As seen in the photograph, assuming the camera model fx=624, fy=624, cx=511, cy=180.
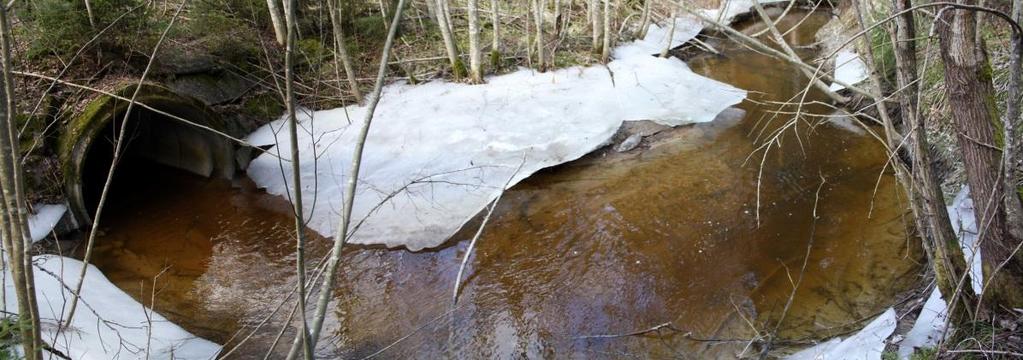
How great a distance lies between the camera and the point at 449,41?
814 centimetres

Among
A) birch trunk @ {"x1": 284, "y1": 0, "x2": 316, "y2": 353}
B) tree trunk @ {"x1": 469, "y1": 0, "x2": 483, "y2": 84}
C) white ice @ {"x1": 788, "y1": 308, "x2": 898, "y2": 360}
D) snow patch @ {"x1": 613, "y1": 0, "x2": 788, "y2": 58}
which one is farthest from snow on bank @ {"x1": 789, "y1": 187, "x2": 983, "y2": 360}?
snow patch @ {"x1": 613, "y1": 0, "x2": 788, "y2": 58}

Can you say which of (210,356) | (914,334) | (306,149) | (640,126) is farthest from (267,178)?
(914,334)

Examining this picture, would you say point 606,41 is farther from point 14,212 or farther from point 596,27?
point 14,212

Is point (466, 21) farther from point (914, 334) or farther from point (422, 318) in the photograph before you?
point (914, 334)

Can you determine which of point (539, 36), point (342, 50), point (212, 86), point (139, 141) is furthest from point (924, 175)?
point (139, 141)

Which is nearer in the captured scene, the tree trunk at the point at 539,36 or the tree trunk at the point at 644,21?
the tree trunk at the point at 539,36

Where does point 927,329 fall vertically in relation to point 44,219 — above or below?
below

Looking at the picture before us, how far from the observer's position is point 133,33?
660 cm

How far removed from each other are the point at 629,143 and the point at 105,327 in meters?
5.58

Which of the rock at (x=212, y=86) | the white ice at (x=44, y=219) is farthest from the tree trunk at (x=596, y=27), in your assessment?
the white ice at (x=44, y=219)

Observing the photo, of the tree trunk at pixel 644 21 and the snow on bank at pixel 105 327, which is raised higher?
the tree trunk at pixel 644 21

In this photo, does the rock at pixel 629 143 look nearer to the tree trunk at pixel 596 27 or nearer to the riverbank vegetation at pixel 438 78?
the riverbank vegetation at pixel 438 78

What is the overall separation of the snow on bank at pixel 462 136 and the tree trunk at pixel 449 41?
27cm

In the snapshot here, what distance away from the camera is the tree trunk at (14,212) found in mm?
1927
